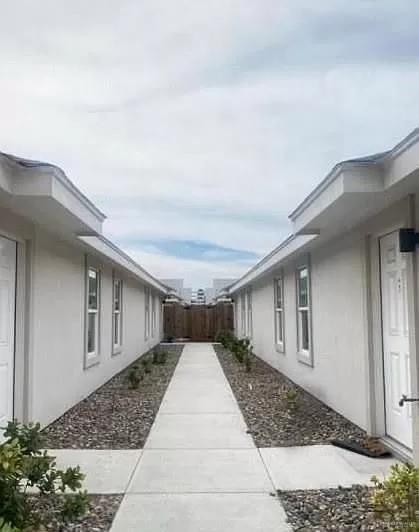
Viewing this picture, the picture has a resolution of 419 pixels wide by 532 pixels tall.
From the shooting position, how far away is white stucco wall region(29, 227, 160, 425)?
6926mm

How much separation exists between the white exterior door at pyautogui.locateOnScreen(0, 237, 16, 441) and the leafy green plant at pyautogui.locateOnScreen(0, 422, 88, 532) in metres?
2.26

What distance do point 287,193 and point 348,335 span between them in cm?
909

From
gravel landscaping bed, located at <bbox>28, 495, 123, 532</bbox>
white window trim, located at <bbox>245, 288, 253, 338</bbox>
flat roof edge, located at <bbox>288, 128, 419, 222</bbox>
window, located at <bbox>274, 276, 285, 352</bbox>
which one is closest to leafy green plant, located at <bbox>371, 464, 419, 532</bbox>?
gravel landscaping bed, located at <bbox>28, 495, 123, 532</bbox>

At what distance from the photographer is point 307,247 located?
9.48m

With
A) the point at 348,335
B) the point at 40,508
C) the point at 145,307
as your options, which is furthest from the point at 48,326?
the point at 145,307

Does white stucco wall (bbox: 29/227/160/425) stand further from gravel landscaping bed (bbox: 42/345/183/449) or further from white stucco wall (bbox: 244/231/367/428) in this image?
white stucco wall (bbox: 244/231/367/428)

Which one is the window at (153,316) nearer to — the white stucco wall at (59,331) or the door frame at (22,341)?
the white stucco wall at (59,331)

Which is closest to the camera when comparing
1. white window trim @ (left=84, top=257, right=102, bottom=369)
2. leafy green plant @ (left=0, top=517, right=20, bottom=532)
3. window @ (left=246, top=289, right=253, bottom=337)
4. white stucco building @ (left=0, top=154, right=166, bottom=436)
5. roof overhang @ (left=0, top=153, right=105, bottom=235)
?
leafy green plant @ (left=0, top=517, right=20, bottom=532)

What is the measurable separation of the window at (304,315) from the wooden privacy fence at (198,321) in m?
17.4

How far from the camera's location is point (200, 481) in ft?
16.2

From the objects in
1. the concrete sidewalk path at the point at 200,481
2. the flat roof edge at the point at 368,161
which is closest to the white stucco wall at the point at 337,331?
the flat roof edge at the point at 368,161

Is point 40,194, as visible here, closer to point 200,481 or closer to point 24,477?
point 24,477

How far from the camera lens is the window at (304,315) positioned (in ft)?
32.8

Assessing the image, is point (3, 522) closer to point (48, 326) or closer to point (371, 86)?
point (48, 326)
